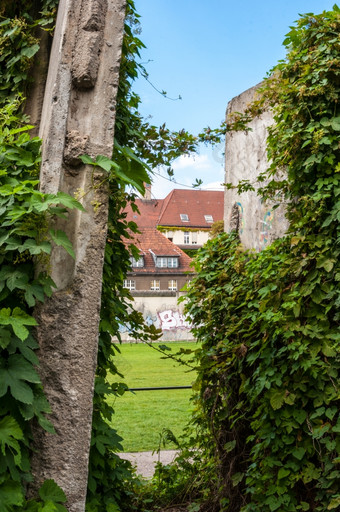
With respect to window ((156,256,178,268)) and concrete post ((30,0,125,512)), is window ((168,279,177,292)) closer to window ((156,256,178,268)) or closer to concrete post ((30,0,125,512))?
window ((156,256,178,268))

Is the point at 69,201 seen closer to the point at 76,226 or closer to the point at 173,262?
the point at 76,226

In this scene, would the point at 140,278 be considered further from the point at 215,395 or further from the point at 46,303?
the point at 46,303

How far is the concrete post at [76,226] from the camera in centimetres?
240

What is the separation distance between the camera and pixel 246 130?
5039 millimetres

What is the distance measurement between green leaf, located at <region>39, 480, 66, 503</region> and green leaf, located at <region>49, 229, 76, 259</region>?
1003 millimetres

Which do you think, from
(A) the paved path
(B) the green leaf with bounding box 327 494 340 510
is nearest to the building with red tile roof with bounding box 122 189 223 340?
(A) the paved path

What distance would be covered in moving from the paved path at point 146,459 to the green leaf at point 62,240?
4368 millimetres

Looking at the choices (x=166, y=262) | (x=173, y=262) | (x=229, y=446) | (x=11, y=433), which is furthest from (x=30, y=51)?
(x=166, y=262)

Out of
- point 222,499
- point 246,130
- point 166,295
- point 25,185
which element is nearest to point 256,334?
point 222,499

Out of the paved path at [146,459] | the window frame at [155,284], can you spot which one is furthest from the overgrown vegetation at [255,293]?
the window frame at [155,284]

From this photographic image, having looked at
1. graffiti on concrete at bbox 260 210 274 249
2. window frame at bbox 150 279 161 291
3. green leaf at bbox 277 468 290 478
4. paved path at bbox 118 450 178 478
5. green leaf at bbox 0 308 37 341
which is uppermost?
window frame at bbox 150 279 161 291

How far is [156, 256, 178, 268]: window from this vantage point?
3147 centimetres

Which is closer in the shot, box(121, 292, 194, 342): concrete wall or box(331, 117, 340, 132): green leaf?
box(331, 117, 340, 132): green leaf

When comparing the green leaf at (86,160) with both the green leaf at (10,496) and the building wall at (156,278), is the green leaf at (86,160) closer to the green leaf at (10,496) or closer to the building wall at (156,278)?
the green leaf at (10,496)
